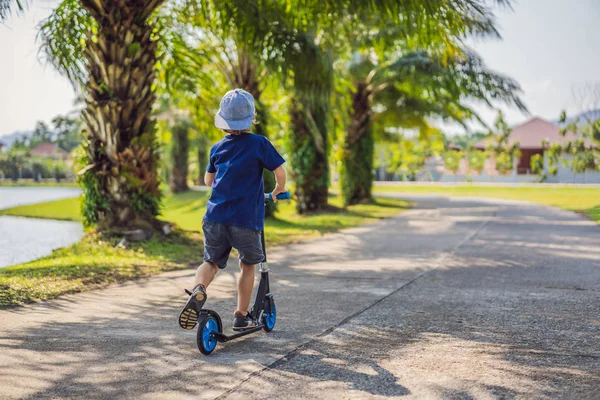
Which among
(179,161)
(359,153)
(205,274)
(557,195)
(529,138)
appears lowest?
(557,195)

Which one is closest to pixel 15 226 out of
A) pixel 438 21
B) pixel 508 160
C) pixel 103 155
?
pixel 103 155

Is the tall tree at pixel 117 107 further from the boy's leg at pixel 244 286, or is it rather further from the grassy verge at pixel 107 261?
the boy's leg at pixel 244 286

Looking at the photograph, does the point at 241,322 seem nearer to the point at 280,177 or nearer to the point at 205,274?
the point at 205,274

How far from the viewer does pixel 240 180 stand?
17.1 ft

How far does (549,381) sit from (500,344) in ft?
3.02

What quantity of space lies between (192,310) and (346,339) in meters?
1.13

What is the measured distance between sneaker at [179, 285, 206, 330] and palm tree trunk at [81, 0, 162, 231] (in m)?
6.81

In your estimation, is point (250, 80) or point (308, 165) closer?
point (250, 80)

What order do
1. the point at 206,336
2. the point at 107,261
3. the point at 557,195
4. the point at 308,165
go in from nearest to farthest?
the point at 206,336, the point at 107,261, the point at 308,165, the point at 557,195

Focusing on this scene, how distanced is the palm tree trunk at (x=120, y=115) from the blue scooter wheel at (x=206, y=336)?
6817mm

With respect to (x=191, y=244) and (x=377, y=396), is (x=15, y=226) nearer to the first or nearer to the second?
(x=191, y=244)

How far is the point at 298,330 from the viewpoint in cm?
571

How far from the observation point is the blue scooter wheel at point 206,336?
15.8 feet

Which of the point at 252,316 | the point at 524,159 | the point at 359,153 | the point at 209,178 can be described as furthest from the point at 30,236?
the point at 524,159
